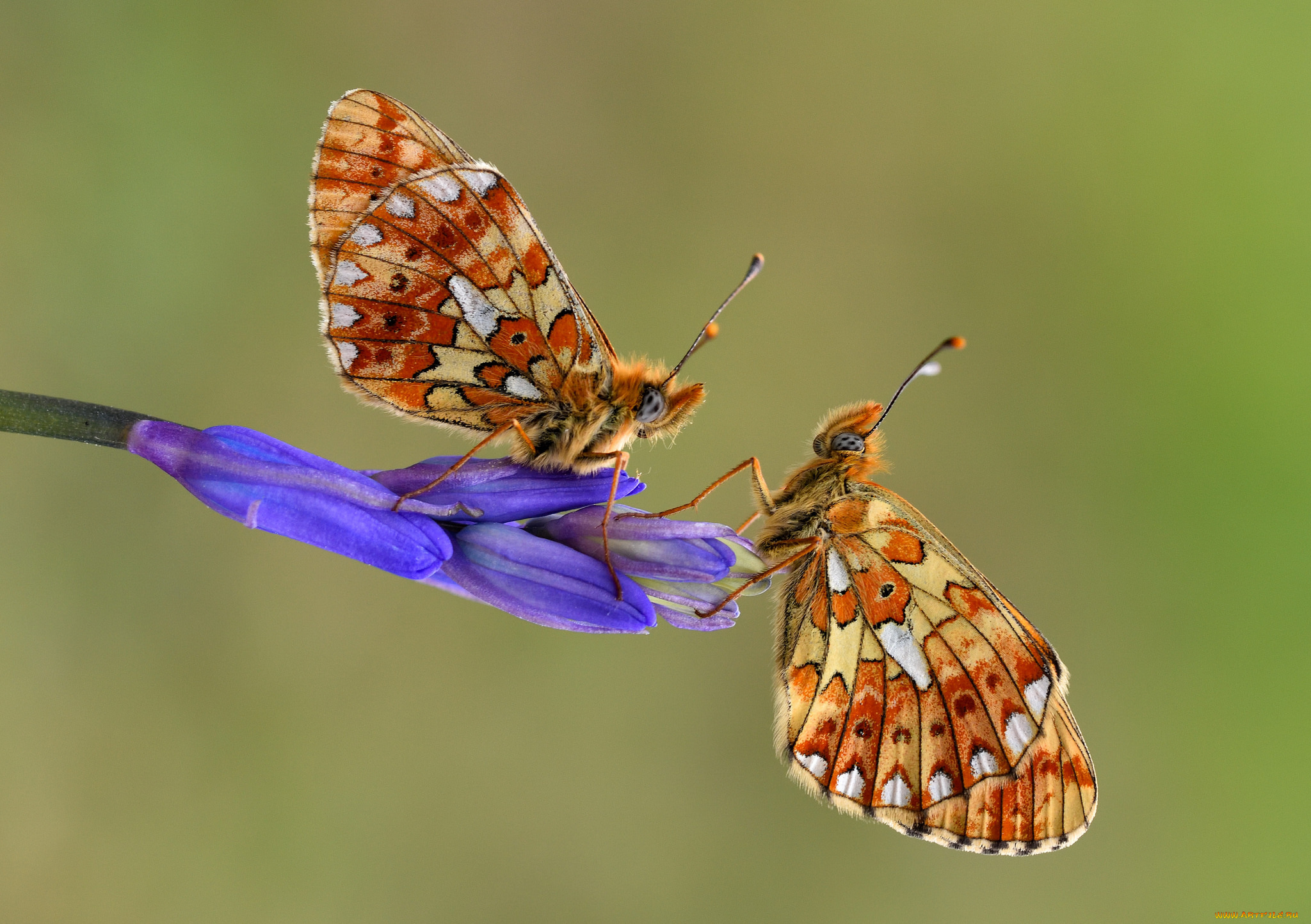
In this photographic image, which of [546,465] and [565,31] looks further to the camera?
[565,31]

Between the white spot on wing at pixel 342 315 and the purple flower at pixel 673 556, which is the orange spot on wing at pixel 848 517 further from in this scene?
the white spot on wing at pixel 342 315

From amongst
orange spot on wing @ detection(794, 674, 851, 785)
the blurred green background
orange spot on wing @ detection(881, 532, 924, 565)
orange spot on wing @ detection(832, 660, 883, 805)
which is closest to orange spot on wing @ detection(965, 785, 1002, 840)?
orange spot on wing @ detection(832, 660, 883, 805)

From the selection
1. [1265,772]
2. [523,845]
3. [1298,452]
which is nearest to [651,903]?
[523,845]

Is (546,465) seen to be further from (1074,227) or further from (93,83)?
(1074,227)

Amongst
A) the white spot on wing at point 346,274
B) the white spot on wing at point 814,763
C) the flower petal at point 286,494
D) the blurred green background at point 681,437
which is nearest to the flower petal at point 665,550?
the flower petal at point 286,494

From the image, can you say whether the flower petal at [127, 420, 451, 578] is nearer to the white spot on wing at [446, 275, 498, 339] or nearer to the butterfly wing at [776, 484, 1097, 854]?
the white spot on wing at [446, 275, 498, 339]

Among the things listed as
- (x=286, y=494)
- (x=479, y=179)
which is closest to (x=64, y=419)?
(x=286, y=494)
